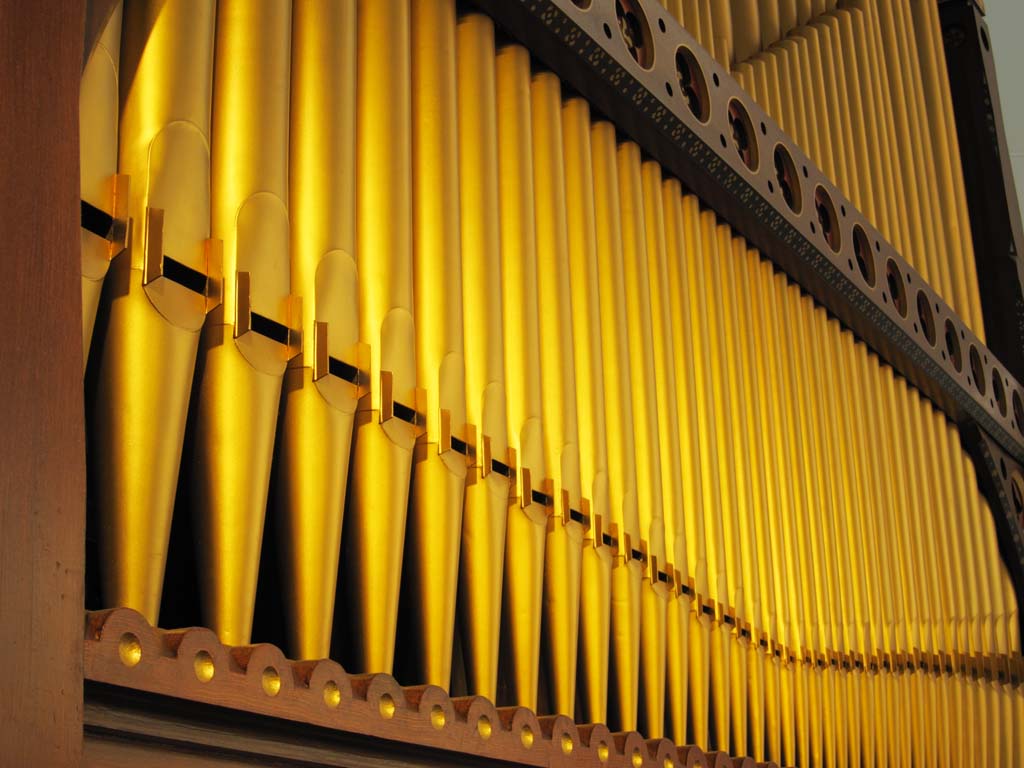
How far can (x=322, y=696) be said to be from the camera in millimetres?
1646

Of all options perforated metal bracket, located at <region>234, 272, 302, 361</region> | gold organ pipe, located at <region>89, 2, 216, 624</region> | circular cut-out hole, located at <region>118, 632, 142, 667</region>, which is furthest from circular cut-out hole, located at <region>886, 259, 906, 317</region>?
circular cut-out hole, located at <region>118, 632, 142, 667</region>

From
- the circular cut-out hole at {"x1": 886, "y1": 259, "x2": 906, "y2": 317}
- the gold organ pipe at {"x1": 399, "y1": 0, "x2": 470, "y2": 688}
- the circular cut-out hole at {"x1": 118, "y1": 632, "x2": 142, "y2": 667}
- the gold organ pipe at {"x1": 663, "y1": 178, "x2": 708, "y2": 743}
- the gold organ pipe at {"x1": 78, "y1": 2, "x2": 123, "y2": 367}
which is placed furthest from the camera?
the circular cut-out hole at {"x1": 886, "y1": 259, "x2": 906, "y2": 317}

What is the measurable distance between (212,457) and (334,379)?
0.71ft

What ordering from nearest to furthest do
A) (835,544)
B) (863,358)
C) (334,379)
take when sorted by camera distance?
(334,379), (835,544), (863,358)

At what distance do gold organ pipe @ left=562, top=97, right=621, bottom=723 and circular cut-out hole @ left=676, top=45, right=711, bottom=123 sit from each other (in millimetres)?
406

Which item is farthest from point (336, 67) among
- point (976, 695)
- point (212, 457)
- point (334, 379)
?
point (976, 695)

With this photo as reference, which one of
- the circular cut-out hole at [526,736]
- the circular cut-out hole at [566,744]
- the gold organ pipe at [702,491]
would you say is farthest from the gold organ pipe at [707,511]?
the circular cut-out hole at [526,736]

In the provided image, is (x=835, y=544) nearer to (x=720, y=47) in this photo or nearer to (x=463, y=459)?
(x=720, y=47)

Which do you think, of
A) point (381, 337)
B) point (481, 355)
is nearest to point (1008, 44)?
point (481, 355)

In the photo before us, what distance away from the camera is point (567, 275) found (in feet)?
8.36

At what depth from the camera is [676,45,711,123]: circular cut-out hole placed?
3.19 meters

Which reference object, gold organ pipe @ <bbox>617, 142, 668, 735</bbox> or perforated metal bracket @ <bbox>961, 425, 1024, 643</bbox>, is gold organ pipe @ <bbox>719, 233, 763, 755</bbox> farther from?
perforated metal bracket @ <bbox>961, 425, 1024, 643</bbox>

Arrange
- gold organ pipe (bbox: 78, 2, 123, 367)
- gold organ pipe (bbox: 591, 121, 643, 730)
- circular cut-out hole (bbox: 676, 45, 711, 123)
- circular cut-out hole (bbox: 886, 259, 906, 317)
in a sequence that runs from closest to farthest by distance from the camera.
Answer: gold organ pipe (bbox: 78, 2, 123, 367) → gold organ pipe (bbox: 591, 121, 643, 730) → circular cut-out hole (bbox: 676, 45, 711, 123) → circular cut-out hole (bbox: 886, 259, 906, 317)

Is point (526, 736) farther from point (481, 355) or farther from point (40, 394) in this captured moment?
point (40, 394)
